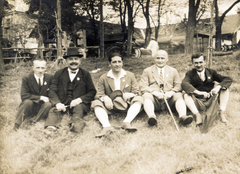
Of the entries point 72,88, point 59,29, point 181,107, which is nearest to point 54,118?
point 72,88

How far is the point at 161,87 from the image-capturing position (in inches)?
139

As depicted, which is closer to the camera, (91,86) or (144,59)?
(91,86)

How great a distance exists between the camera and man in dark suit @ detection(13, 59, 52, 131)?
10.5 ft

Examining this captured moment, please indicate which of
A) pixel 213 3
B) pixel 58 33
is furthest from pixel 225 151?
pixel 58 33

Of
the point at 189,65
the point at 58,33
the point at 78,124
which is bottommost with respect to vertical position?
the point at 78,124

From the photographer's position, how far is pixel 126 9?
3973mm

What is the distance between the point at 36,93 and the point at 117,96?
4.20ft

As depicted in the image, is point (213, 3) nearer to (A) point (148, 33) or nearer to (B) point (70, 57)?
(A) point (148, 33)

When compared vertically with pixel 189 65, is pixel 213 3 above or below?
above

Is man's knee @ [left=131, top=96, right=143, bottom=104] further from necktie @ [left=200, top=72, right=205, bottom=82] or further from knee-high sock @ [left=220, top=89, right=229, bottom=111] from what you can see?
knee-high sock @ [left=220, top=89, right=229, bottom=111]

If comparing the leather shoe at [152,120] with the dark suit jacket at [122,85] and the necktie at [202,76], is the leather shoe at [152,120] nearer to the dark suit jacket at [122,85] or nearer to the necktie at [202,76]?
the dark suit jacket at [122,85]

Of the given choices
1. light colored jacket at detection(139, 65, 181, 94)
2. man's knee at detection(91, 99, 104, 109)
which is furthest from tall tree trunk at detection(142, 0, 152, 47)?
man's knee at detection(91, 99, 104, 109)

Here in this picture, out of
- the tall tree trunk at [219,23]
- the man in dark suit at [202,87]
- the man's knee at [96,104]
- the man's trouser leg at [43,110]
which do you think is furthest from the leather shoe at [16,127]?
the tall tree trunk at [219,23]

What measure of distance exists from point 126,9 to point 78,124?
7.52 ft
